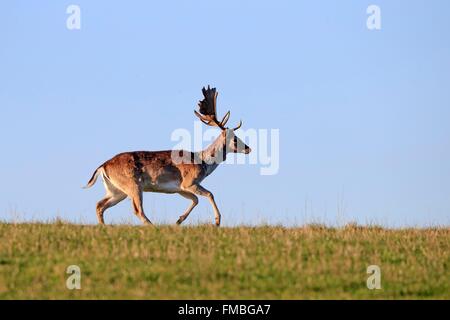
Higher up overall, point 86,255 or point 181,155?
point 181,155

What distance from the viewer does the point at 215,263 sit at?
13.1 meters

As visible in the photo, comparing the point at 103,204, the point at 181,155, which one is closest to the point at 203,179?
the point at 181,155

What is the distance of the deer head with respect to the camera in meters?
22.7

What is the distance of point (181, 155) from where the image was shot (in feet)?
71.5

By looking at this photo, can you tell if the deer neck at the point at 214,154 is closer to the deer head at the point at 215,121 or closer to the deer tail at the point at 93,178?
the deer head at the point at 215,121

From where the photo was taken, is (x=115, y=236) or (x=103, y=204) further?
(x=103, y=204)

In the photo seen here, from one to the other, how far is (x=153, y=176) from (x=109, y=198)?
1.06 meters

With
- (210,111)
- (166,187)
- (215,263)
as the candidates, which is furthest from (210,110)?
(215,263)

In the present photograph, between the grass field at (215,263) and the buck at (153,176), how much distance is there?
154 inches

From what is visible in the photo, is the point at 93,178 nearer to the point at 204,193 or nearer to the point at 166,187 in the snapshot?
the point at 166,187

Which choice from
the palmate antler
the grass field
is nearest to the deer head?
the palmate antler

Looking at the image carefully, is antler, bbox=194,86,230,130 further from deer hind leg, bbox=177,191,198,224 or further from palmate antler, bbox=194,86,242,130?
deer hind leg, bbox=177,191,198,224
